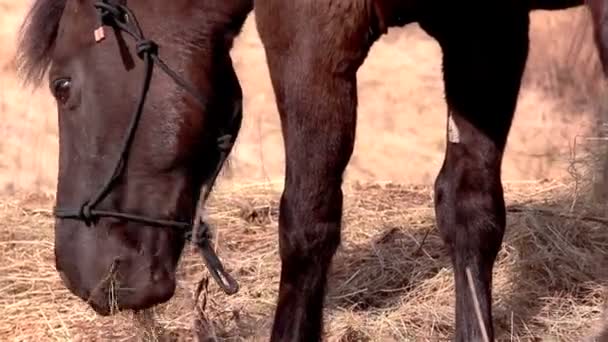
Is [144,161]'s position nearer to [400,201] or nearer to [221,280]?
[221,280]

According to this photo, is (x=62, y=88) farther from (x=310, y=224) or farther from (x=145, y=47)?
(x=310, y=224)

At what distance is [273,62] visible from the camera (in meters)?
2.85

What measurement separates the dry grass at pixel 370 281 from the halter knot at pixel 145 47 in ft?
2.63

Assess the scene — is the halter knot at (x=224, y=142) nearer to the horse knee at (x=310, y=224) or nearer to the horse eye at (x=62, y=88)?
the horse knee at (x=310, y=224)

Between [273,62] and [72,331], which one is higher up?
[273,62]

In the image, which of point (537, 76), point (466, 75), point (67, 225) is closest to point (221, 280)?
point (67, 225)

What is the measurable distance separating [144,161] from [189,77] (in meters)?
0.23

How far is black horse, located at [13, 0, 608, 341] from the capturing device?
2883mm

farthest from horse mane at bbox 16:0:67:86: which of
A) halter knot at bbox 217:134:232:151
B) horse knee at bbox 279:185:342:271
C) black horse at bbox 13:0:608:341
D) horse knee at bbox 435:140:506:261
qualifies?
horse knee at bbox 435:140:506:261

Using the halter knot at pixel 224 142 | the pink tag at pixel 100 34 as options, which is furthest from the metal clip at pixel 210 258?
the pink tag at pixel 100 34

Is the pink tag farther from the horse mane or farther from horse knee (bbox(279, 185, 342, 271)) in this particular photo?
horse knee (bbox(279, 185, 342, 271))

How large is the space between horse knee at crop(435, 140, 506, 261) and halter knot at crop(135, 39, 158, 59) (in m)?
0.86

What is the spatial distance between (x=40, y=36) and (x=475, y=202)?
1178 mm

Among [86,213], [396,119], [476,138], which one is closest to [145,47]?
[86,213]
